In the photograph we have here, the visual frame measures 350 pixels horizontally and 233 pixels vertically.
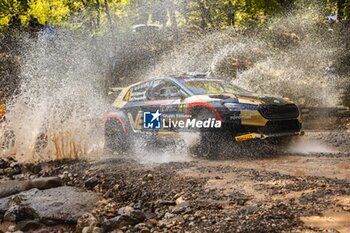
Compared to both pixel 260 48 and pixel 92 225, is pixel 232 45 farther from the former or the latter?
pixel 92 225

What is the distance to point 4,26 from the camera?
23922mm

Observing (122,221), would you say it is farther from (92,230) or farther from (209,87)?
(209,87)

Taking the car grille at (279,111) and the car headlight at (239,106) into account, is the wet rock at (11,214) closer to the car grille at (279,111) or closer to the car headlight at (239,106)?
the car headlight at (239,106)

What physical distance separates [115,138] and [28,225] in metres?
3.92

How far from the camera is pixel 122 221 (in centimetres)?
448

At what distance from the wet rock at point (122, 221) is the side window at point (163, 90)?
3.53 metres

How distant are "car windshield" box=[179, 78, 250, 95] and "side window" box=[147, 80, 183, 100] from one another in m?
0.22

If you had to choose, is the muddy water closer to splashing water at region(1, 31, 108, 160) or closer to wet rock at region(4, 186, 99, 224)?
wet rock at region(4, 186, 99, 224)

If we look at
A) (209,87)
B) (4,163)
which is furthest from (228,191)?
(4,163)

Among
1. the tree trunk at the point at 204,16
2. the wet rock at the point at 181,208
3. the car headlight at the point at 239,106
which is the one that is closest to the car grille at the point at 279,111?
the car headlight at the point at 239,106

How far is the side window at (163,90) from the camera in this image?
308 inches

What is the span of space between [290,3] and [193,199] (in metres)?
12.6

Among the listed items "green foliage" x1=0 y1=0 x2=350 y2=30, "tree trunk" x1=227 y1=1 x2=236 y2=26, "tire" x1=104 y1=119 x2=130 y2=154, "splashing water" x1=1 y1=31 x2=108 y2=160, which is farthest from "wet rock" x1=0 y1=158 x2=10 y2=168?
"tree trunk" x1=227 y1=1 x2=236 y2=26

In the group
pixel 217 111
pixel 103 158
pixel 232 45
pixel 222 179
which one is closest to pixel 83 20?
pixel 232 45
